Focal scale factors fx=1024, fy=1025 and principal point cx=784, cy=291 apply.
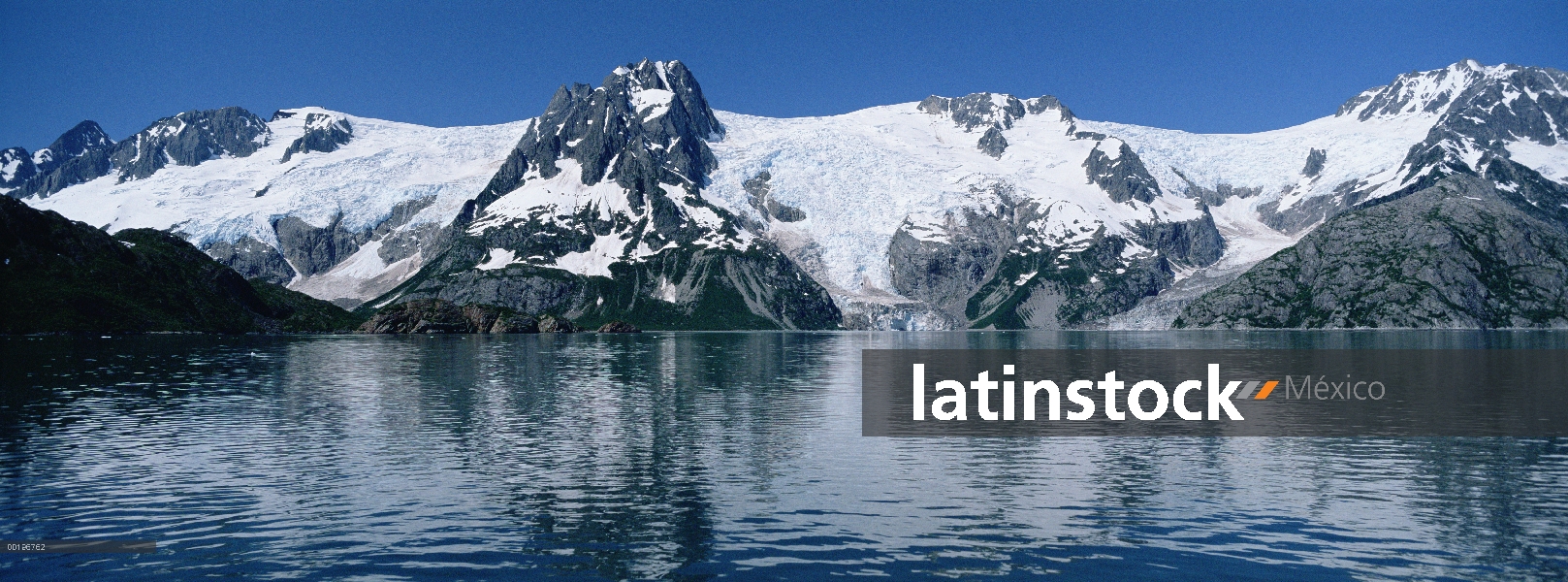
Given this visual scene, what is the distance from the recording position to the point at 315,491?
173 ft

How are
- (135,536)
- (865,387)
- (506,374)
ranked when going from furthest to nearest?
(506,374)
(865,387)
(135,536)

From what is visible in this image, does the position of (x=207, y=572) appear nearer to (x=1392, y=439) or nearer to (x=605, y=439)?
(x=605, y=439)

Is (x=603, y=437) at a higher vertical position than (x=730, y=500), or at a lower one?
higher

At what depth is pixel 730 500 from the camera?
168 feet

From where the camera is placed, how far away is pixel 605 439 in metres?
74.6

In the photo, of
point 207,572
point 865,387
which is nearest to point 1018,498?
point 207,572

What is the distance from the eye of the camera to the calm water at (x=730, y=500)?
3900 centimetres

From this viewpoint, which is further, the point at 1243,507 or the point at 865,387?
the point at 865,387

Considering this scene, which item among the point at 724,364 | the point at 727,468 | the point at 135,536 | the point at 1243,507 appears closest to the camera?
the point at 135,536

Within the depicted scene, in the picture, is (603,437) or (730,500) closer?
(730,500)

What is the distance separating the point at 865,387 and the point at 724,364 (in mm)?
66943

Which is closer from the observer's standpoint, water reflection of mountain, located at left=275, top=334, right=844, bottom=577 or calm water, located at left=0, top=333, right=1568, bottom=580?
calm water, located at left=0, top=333, right=1568, bottom=580

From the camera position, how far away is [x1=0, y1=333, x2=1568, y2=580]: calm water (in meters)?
39.0

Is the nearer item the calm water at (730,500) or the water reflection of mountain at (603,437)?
the calm water at (730,500)
